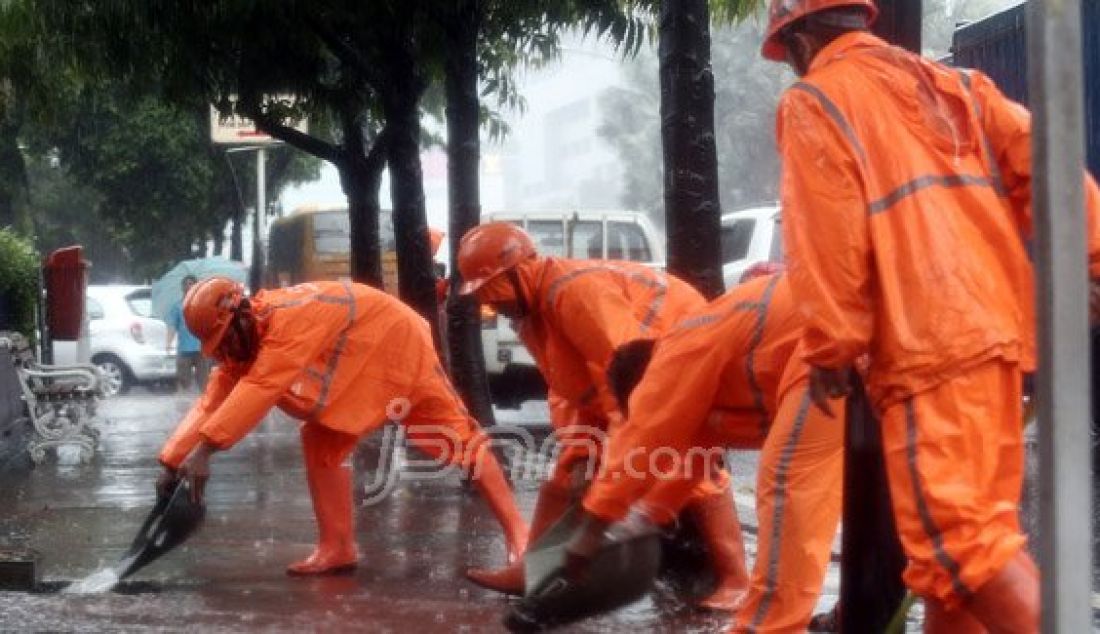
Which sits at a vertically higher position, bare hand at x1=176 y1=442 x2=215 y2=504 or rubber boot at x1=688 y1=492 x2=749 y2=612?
bare hand at x1=176 y1=442 x2=215 y2=504

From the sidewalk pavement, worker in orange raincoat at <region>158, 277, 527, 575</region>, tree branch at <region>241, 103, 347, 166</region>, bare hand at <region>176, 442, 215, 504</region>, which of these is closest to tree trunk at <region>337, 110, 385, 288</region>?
tree branch at <region>241, 103, 347, 166</region>

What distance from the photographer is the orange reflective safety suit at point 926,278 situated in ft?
14.1

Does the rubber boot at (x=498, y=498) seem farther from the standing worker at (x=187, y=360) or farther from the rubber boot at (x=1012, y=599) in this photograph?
the standing worker at (x=187, y=360)

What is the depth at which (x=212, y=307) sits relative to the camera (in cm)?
798

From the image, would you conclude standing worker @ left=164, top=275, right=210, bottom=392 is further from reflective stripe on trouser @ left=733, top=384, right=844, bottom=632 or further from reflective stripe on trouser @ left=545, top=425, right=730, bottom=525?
reflective stripe on trouser @ left=733, top=384, right=844, bottom=632

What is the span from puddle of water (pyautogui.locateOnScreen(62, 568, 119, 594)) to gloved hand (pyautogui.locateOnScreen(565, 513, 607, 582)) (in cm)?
330

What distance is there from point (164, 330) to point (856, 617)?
23550 millimetres

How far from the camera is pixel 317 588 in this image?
26.5 ft

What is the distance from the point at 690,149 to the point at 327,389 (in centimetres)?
221

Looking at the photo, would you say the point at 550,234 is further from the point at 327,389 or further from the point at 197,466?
the point at 197,466

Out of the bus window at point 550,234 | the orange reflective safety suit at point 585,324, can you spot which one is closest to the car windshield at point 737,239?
the bus window at point 550,234

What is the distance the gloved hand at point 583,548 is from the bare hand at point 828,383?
82cm

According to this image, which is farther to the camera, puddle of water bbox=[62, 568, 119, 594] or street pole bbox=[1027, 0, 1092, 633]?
puddle of water bbox=[62, 568, 119, 594]

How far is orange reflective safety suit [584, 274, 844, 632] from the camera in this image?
5.24 metres
